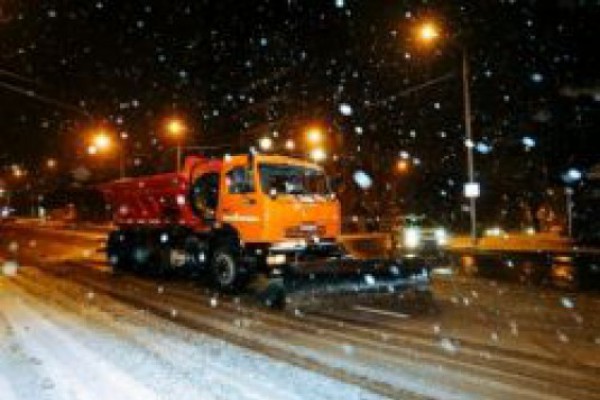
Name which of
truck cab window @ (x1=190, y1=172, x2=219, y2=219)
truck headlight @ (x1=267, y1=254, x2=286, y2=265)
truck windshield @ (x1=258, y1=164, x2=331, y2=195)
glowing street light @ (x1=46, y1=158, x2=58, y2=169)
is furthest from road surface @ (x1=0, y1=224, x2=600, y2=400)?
glowing street light @ (x1=46, y1=158, x2=58, y2=169)

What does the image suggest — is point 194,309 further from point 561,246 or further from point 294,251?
point 561,246

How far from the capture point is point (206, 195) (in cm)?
1622

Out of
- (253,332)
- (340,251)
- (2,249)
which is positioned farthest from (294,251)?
(2,249)

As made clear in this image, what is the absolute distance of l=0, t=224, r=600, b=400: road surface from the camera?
290 inches

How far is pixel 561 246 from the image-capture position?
28250 millimetres

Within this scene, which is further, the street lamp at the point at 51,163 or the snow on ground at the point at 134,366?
the street lamp at the point at 51,163

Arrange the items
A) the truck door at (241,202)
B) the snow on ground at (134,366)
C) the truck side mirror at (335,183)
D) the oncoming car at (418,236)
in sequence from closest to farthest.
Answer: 1. the snow on ground at (134,366)
2. the truck door at (241,202)
3. the truck side mirror at (335,183)
4. the oncoming car at (418,236)

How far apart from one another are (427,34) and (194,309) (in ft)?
52.5

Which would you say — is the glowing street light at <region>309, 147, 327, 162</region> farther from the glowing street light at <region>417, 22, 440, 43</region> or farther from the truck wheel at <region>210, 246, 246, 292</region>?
the glowing street light at <region>417, 22, 440, 43</region>

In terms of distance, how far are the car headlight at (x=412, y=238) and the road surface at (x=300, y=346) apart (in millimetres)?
12290

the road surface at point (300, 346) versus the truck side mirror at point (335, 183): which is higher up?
the truck side mirror at point (335, 183)

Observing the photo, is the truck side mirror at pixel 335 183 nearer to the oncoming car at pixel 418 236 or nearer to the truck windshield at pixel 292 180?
the truck windshield at pixel 292 180

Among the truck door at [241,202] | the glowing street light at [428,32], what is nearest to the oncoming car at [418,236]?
the glowing street light at [428,32]

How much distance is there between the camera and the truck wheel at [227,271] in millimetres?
14703
